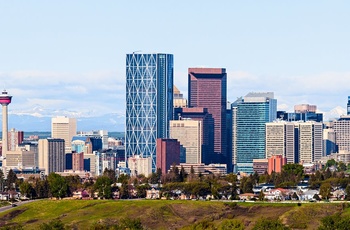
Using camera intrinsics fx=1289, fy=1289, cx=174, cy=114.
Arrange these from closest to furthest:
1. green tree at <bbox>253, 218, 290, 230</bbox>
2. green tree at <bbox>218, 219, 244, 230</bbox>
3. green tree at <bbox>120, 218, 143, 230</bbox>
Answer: green tree at <bbox>218, 219, 244, 230</bbox>
green tree at <bbox>253, 218, 290, 230</bbox>
green tree at <bbox>120, 218, 143, 230</bbox>

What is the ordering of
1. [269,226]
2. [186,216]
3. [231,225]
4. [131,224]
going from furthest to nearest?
[186,216], [131,224], [231,225], [269,226]

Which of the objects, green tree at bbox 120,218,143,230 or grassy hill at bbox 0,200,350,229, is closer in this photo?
green tree at bbox 120,218,143,230

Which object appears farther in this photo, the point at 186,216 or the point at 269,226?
the point at 186,216

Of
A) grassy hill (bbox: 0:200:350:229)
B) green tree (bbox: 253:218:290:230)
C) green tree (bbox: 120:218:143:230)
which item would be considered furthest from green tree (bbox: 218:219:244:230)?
grassy hill (bbox: 0:200:350:229)

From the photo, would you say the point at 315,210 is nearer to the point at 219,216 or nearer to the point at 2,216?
the point at 219,216

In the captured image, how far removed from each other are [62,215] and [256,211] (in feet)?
98.3

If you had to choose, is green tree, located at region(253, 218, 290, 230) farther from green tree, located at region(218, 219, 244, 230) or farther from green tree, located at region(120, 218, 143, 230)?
green tree, located at region(120, 218, 143, 230)

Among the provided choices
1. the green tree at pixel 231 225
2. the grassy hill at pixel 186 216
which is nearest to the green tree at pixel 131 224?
the green tree at pixel 231 225

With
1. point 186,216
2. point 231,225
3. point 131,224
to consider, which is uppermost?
point 231,225

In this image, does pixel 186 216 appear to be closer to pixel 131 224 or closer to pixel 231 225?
pixel 131 224

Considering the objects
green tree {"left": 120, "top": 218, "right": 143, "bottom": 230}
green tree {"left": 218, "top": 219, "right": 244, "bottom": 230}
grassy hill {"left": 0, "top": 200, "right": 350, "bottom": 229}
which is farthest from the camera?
grassy hill {"left": 0, "top": 200, "right": 350, "bottom": 229}

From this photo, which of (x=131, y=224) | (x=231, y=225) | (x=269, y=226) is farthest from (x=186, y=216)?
(x=269, y=226)

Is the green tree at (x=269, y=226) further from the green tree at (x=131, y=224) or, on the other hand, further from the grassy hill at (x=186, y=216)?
the grassy hill at (x=186, y=216)

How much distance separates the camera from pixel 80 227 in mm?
183750
